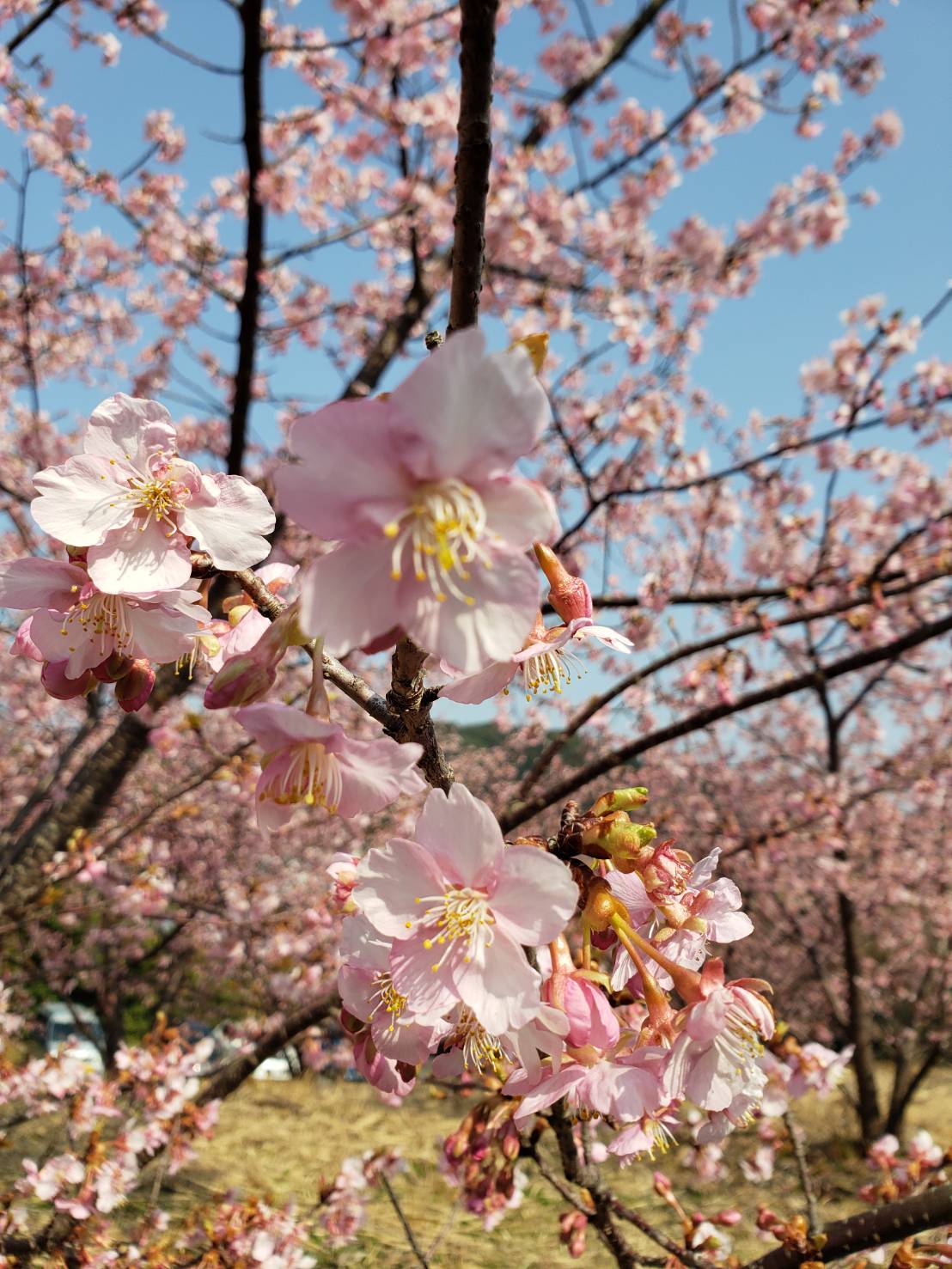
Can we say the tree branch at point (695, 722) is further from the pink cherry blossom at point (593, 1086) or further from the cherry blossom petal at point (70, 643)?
the cherry blossom petal at point (70, 643)

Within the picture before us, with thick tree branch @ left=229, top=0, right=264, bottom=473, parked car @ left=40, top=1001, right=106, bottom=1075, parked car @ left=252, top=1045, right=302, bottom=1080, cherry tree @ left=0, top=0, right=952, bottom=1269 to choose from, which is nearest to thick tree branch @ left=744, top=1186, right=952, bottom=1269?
cherry tree @ left=0, top=0, right=952, bottom=1269

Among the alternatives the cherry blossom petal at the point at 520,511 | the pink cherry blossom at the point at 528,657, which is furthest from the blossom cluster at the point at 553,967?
the cherry blossom petal at the point at 520,511

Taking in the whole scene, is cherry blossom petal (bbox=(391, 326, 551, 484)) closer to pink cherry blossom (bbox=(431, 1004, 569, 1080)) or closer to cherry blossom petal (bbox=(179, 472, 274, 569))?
cherry blossom petal (bbox=(179, 472, 274, 569))

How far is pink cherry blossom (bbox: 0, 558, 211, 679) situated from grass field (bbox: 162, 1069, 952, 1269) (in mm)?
1942

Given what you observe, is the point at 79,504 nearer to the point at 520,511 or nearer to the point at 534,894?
the point at 520,511

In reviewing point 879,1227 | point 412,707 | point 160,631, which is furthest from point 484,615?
point 879,1227

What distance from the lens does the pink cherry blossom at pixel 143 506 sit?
0.77m

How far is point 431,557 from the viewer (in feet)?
1.94

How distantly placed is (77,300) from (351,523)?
28.3 feet

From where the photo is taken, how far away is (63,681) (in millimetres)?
853

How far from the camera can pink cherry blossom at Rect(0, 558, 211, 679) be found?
0.79 metres

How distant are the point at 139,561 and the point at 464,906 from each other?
484mm

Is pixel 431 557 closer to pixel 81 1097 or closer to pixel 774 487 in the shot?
pixel 81 1097

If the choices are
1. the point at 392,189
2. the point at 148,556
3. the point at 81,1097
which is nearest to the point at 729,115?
the point at 392,189
